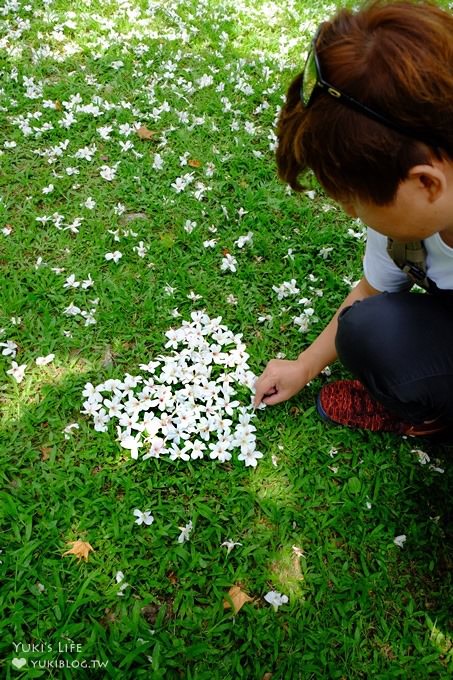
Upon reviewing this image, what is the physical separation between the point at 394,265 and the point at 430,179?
0.78 m

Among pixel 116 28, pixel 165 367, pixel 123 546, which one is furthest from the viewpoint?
pixel 116 28

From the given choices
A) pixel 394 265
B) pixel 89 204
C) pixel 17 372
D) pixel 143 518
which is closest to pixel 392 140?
pixel 394 265

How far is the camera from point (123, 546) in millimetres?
2221

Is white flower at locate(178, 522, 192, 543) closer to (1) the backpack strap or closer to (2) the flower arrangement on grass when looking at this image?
(2) the flower arrangement on grass

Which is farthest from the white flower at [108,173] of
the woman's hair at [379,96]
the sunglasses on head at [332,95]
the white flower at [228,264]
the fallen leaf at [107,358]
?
the sunglasses on head at [332,95]

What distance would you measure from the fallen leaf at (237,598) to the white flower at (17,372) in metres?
1.51

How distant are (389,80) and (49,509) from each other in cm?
212

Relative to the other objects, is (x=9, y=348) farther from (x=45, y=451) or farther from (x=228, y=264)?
(x=228, y=264)

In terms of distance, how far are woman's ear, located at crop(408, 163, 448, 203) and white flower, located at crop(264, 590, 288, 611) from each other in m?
1.65

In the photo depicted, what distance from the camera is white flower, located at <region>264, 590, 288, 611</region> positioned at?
2.11 m

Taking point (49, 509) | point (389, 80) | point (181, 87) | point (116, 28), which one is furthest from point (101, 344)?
point (116, 28)

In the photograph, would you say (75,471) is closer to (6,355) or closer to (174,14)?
(6,355)

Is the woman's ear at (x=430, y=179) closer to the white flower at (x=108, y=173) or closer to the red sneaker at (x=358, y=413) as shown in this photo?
the red sneaker at (x=358, y=413)

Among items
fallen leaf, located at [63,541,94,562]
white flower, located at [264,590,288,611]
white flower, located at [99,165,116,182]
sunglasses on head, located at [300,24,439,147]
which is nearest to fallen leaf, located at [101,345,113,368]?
fallen leaf, located at [63,541,94,562]
